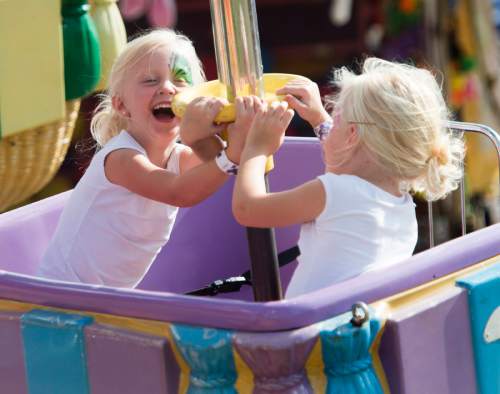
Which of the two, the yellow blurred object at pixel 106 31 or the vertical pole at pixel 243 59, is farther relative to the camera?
the yellow blurred object at pixel 106 31

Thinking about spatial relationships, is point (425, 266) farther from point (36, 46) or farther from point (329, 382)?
point (36, 46)

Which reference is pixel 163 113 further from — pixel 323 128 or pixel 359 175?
pixel 359 175

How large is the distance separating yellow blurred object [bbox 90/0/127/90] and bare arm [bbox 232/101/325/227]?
0.66 meters

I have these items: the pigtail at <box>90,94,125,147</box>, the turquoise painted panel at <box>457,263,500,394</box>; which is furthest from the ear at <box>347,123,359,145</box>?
the pigtail at <box>90,94,125,147</box>

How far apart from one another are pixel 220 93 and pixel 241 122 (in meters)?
0.14

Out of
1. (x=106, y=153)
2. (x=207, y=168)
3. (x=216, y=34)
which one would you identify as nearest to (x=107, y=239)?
(x=106, y=153)

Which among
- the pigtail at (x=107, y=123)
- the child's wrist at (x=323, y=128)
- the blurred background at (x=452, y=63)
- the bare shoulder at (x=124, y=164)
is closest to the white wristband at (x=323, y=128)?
the child's wrist at (x=323, y=128)

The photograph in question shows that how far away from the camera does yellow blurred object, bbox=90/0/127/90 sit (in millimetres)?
2033

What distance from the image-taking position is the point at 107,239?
5.78ft

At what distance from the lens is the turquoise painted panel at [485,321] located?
1377 mm

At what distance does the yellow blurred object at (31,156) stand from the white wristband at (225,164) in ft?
1.58

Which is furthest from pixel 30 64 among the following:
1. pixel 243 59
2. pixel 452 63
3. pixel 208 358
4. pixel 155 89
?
pixel 452 63

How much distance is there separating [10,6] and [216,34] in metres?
0.50

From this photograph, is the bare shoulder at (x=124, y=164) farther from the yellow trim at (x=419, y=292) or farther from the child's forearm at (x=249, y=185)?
the yellow trim at (x=419, y=292)
